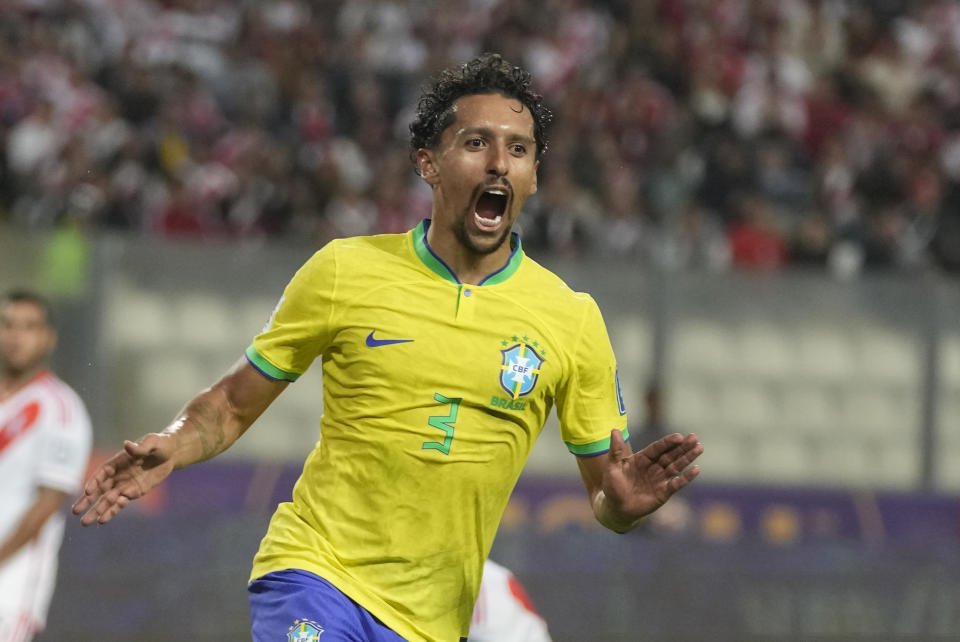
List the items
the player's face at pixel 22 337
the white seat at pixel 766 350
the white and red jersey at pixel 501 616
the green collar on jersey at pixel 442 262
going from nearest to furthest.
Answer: the green collar on jersey at pixel 442 262 → the white and red jersey at pixel 501 616 → the player's face at pixel 22 337 → the white seat at pixel 766 350

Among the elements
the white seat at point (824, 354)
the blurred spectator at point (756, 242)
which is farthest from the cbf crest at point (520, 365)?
the blurred spectator at point (756, 242)

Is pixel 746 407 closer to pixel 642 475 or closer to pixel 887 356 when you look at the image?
pixel 887 356

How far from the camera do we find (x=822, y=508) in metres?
11.5

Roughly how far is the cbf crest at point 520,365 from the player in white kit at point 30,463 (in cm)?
269

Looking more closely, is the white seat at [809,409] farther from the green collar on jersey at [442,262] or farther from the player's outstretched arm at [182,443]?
the player's outstretched arm at [182,443]

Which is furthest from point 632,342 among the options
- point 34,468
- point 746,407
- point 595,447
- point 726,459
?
point 595,447

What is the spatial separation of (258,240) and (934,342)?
5.15m

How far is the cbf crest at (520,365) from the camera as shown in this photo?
4.24m

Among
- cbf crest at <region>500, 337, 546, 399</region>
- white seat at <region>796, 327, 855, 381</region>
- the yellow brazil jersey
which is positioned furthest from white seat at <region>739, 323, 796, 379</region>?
cbf crest at <region>500, 337, 546, 399</region>

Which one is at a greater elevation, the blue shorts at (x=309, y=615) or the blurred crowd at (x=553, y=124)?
the blurred crowd at (x=553, y=124)

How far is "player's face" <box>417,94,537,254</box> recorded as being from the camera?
4.27 metres

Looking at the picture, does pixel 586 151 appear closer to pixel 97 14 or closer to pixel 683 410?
pixel 683 410

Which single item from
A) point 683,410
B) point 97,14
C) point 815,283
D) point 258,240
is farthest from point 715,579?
point 97,14

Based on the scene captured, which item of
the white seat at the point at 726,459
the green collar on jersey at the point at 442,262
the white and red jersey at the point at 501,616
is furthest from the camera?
the white seat at the point at 726,459
